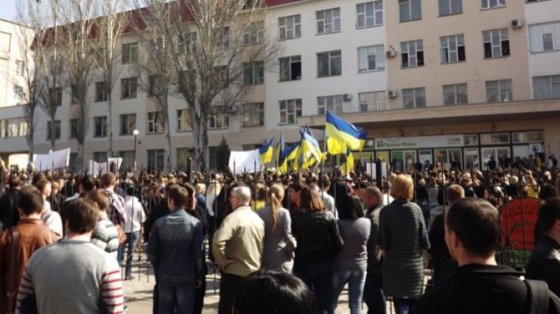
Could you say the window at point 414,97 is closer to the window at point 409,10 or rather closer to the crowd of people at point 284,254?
the window at point 409,10

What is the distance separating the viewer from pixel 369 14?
33.6 metres

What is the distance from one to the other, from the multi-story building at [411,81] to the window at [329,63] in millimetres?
72

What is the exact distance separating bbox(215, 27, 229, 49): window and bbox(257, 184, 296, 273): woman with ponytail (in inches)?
1069

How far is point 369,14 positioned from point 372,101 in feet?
20.5

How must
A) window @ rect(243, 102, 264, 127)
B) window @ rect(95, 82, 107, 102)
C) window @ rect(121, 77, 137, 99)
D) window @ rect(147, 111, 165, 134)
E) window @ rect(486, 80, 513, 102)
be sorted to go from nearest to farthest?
1. window @ rect(486, 80, 513, 102)
2. window @ rect(243, 102, 264, 127)
3. window @ rect(147, 111, 165, 134)
4. window @ rect(121, 77, 137, 99)
5. window @ rect(95, 82, 107, 102)

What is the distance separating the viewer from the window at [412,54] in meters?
31.8

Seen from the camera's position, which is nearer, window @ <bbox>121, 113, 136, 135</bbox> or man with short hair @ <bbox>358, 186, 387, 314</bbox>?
man with short hair @ <bbox>358, 186, 387, 314</bbox>

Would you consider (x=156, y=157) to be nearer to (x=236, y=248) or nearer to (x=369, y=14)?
(x=369, y=14)

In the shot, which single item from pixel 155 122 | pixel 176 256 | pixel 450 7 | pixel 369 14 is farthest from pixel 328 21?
pixel 176 256

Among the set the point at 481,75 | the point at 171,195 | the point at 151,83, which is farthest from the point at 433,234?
the point at 151,83

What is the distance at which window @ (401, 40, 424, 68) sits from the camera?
3181cm

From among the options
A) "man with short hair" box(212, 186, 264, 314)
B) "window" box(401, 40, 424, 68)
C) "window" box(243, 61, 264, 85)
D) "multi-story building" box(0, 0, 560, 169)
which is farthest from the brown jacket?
"window" box(243, 61, 264, 85)

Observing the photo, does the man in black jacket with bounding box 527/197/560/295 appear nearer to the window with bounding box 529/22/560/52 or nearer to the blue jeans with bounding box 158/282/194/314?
the blue jeans with bounding box 158/282/194/314

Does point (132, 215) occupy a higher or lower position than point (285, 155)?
lower
